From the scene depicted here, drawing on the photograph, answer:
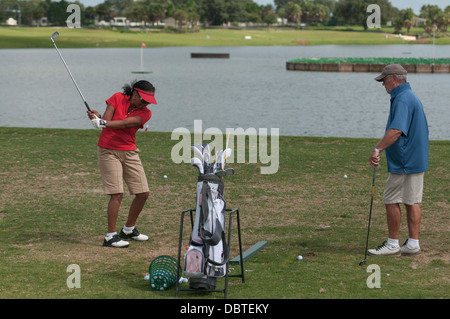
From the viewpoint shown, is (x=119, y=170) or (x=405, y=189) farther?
(x=119, y=170)

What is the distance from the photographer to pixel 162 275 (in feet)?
21.2

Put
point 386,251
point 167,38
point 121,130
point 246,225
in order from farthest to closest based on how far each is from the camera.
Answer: point 167,38 < point 246,225 < point 121,130 < point 386,251

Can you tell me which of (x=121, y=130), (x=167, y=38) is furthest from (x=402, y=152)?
(x=167, y=38)

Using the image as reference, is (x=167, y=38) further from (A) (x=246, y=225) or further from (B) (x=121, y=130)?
(B) (x=121, y=130)

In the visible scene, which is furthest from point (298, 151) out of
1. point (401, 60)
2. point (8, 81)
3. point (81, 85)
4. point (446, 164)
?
point (401, 60)

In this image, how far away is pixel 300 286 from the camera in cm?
658

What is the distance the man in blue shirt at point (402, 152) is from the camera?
7391mm

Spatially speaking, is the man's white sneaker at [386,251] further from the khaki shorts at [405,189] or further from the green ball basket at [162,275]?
the green ball basket at [162,275]

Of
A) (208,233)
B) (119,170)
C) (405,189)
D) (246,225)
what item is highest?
(119,170)

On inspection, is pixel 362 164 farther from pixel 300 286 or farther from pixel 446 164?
pixel 300 286

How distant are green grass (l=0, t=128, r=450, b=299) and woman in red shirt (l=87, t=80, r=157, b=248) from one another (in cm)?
44

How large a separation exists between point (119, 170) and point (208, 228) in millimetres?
2083

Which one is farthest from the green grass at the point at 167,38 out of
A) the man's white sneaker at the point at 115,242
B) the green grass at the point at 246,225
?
the man's white sneaker at the point at 115,242

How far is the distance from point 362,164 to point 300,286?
7.70m
